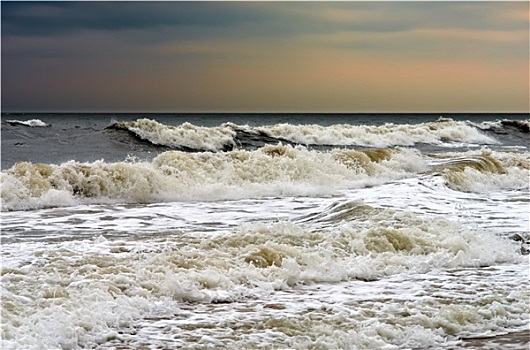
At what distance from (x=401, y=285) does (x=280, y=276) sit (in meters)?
1.29

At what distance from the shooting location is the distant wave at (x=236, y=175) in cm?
1369

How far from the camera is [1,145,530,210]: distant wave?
1369 centimetres

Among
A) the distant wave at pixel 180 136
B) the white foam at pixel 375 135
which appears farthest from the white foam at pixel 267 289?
the white foam at pixel 375 135

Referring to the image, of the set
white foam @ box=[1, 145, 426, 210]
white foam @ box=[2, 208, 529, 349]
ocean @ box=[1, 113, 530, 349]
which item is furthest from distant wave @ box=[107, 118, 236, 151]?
white foam @ box=[2, 208, 529, 349]

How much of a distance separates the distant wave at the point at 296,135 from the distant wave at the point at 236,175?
1189cm

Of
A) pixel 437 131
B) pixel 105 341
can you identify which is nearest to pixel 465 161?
pixel 105 341

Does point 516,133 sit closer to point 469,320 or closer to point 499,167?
point 499,167

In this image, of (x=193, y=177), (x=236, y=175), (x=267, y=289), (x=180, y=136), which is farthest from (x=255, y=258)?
(x=180, y=136)

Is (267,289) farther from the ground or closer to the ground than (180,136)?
farther from the ground

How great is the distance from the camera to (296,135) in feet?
119

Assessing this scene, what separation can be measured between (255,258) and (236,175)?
8503mm

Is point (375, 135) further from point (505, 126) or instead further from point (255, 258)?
point (255, 258)

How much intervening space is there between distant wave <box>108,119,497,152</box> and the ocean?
1357 cm

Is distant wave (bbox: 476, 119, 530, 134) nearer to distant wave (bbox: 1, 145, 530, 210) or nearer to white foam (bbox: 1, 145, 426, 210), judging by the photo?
distant wave (bbox: 1, 145, 530, 210)
